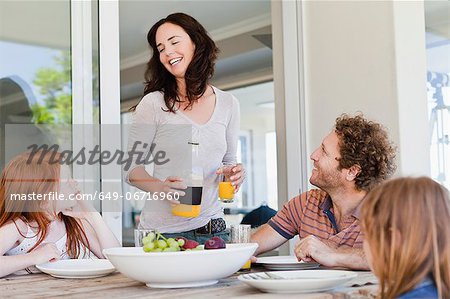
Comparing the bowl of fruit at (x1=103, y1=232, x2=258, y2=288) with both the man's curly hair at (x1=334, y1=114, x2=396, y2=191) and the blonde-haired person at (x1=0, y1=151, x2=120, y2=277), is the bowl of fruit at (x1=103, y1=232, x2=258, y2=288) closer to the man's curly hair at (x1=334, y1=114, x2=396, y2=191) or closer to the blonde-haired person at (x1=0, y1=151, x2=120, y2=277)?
the blonde-haired person at (x1=0, y1=151, x2=120, y2=277)

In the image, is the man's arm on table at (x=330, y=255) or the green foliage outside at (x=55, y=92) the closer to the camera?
the man's arm on table at (x=330, y=255)

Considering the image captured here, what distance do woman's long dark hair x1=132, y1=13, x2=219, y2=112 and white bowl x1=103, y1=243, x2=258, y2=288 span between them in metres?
1.10

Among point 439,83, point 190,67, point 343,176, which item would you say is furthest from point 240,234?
point 439,83

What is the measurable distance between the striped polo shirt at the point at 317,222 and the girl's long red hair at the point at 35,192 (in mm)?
735

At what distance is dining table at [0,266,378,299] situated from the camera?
147 cm

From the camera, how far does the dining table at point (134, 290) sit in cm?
147

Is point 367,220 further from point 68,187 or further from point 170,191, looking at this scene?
point 68,187

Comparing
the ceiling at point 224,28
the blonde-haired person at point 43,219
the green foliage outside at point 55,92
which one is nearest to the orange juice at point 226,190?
the blonde-haired person at point 43,219

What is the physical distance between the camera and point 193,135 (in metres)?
2.54

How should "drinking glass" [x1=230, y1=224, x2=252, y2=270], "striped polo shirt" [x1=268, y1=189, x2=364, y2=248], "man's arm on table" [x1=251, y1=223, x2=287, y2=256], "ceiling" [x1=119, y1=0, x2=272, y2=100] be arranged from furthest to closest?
"ceiling" [x1=119, y1=0, x2=272, y2=100] → "man's arm on table" [x1=251, y1=223, x2=287, y2=256] → "striped polo shirt" [x1=268, y1=189, x2=364, y2=248] → "drinking glass" [x1=230, y1=224, x2=252, y2=270]

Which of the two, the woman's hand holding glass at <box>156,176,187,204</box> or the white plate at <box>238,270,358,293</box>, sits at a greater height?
the woman's hand holding glass at <box>156,176,187,204</box>

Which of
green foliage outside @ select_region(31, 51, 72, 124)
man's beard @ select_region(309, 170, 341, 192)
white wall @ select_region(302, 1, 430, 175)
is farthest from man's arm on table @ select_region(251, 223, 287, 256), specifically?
green foliage outside @ select_region(31, 51, 72, 124)

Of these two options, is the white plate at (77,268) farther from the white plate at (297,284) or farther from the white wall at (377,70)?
the white wall at (377,70)

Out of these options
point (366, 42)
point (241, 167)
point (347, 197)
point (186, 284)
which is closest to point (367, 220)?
point (186, 284)
